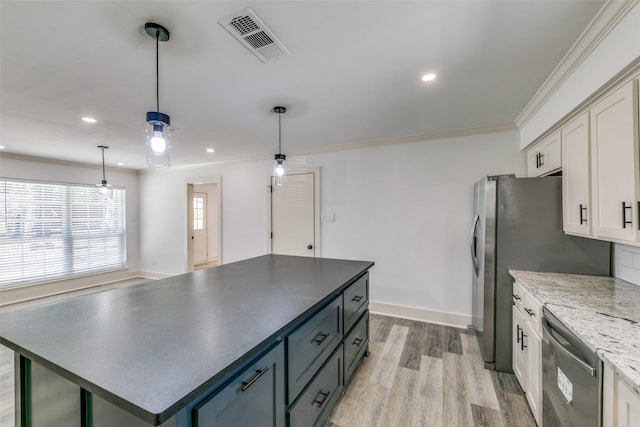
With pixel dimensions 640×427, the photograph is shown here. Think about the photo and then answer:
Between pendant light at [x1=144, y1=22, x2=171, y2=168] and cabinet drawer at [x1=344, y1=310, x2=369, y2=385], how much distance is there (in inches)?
71.9

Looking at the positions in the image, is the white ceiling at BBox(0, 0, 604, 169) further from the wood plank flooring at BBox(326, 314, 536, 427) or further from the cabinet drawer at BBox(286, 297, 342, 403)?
the wood plank flooring at BBox(326, 314, 536, 427)

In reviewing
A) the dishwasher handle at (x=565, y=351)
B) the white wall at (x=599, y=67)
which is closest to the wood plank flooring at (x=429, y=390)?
the dishwasher handle at (x=565, y=351)

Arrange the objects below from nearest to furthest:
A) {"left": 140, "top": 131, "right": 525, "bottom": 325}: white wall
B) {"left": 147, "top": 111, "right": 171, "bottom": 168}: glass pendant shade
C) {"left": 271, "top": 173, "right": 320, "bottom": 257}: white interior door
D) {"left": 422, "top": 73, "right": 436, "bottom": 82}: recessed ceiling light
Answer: {"left": 147, "top": 111, "right": 171, "bottom": 168}: glass pendant shade, {"left": 422, "top": 73, "right": 436, "bottom": 82}: recessed ceiling light, {"left": 140, "top": 131, "right": 525, "bottom": 325}: white wall, {"left": 271, "top": 173, "right": 320, "bottom": 257}: white interior door

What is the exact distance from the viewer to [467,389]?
214 centimetres

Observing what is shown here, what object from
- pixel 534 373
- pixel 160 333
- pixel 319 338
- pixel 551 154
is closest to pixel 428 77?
pixel 551 154

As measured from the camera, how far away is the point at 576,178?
190cm

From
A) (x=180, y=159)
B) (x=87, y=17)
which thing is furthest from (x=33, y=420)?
(x=180, y=159)

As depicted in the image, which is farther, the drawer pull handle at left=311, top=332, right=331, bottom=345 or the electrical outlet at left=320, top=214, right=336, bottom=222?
the electrical outlet at left=320, top=214, right=336, bottom=222

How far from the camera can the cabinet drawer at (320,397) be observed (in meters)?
1.40

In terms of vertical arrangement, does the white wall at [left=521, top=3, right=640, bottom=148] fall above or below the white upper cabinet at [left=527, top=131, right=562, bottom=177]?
above

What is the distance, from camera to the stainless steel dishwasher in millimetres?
1119

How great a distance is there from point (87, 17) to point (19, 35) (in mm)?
506

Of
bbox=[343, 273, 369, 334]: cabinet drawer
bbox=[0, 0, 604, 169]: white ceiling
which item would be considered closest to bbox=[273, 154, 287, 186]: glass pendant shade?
bbox=[0, 0, 604, 169]: white ceiling

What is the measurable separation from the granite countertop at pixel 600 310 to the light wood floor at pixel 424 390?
0.91m
